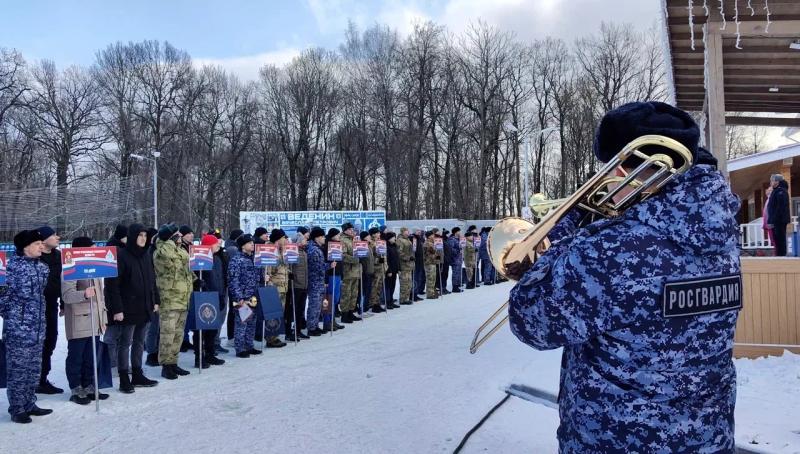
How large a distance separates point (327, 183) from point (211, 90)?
38.2ft

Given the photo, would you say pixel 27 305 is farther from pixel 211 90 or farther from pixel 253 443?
pixel 211 90

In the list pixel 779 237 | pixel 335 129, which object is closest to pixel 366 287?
pixel 779 237

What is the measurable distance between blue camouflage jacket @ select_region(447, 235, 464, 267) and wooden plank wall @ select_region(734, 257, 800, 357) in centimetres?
1161

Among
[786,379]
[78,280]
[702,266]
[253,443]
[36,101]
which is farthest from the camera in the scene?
[36,101]

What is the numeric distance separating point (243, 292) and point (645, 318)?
795 centimetres

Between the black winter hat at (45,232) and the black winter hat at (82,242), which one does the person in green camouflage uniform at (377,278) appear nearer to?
the black winter hat at (82,242)

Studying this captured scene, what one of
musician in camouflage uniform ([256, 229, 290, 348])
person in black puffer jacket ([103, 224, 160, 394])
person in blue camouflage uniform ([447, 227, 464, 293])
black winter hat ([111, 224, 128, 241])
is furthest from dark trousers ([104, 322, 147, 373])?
person in blue camouflage uniform ([447, 227, 464, 293])

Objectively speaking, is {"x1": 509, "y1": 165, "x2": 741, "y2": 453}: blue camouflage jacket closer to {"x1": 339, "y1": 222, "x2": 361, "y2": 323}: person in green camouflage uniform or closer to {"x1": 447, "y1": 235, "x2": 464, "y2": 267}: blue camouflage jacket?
{"x1": 339, "y1": 222, "x2": 361, "y2": 323}: person in green camouflage uniform

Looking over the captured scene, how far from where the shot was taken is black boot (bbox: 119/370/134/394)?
6809 mm

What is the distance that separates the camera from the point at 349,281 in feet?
40.1

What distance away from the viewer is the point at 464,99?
143ft

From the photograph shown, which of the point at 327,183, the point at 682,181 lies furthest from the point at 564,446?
the point at 327,183

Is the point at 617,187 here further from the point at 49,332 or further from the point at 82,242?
the point at 49,332

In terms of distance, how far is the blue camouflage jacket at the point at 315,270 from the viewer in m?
10.7
